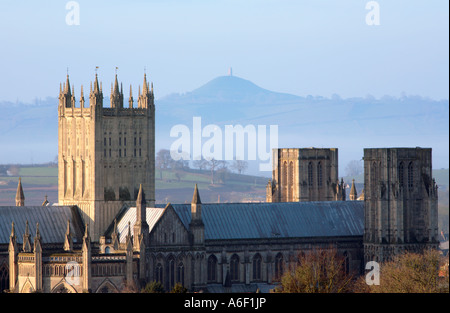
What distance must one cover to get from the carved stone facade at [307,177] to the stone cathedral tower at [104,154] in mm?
24464

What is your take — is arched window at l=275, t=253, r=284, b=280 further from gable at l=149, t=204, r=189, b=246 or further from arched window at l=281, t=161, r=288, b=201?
arched window at l=281, t=161, r=288, b=201

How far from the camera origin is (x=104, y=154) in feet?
511

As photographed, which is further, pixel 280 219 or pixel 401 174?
pixel 280 219

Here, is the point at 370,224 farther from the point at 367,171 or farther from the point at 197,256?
the point at 197,256

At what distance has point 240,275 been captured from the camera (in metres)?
150

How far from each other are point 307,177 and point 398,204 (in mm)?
24242

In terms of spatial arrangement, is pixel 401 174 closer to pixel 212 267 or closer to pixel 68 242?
pixel 212 267

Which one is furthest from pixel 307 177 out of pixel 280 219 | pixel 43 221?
A: pixel 43 221

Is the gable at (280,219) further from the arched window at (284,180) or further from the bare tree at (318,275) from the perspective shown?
the arched window at (284,180)

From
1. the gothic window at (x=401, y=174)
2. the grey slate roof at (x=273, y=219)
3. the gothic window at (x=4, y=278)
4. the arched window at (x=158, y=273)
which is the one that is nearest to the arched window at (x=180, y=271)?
the arched window at (x=158, y=273)

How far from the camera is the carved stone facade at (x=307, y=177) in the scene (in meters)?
177

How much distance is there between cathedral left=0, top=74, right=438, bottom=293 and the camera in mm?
145750

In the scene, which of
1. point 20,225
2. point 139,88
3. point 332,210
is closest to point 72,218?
point 20,225

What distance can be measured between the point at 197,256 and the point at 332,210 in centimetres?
1923
